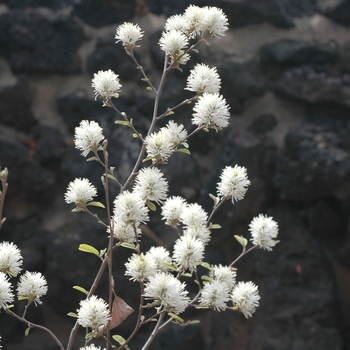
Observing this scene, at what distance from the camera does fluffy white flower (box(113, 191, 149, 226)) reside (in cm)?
63

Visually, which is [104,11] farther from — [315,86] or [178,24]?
[178,24]

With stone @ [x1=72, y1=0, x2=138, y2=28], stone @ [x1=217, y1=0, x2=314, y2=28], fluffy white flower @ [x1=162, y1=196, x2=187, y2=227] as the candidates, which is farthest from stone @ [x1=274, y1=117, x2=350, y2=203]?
fluffy white flower @ [x1=162, y1=196, x2=187, y2=227]

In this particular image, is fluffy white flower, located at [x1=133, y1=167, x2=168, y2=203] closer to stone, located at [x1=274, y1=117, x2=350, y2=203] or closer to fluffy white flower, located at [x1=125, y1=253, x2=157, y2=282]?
fluffy white flower, located at [x1=125, y1=253, x2=157, y2=282]

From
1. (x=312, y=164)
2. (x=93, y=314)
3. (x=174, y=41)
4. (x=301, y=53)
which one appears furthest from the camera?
(x=301, y=53)

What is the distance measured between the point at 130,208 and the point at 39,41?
87cm

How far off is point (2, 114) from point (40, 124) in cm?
9

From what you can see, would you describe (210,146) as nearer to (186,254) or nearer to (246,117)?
(246,117)

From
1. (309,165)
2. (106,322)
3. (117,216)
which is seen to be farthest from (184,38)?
(309,165)

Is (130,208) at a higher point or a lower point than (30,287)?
higher

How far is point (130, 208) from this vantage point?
2.07 feet

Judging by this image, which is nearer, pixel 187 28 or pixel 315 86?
pixel 187 28

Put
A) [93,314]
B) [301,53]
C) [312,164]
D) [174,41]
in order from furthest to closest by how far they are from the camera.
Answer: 1. [301,53]
2. [312,164]
3. [174,41]
4. [93,314]

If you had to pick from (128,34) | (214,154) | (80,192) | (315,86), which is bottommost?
(214,154)

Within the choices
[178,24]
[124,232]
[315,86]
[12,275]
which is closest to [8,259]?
[12,275]
